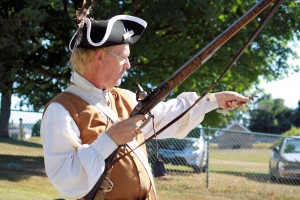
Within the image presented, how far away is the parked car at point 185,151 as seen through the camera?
12.4m

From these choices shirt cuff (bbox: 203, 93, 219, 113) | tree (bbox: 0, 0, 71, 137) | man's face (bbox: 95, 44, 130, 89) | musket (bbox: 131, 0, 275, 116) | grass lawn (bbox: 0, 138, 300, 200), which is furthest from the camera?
tree (bbox: 0, 0, 71, 137)

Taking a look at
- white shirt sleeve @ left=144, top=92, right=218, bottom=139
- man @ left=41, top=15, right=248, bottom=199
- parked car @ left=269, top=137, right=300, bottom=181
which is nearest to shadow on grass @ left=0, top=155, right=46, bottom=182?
parked car @ left=269, top=137, right=300, bottom=181

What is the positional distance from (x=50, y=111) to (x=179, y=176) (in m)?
10.2

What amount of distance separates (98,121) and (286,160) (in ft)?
36.1

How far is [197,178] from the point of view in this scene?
12.8 meters

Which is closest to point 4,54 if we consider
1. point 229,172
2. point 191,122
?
A: point 229,172

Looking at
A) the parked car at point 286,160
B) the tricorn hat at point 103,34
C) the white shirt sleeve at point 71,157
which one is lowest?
the parked car at point 286,160

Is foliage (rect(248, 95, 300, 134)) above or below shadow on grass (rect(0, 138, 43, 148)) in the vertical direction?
below

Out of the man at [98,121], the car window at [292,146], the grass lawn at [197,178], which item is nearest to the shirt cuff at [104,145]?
the man at [98,121]

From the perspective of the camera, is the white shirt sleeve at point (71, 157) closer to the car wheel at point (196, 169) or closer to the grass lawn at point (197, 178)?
the grass lawn at point (197, 178)

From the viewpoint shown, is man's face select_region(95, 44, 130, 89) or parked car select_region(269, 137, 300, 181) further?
parked car select_region(269, 137, 300, 181)

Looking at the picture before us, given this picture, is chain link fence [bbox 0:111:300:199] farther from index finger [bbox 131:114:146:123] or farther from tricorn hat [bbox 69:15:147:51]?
index finger [bbox 131:114:146:123]

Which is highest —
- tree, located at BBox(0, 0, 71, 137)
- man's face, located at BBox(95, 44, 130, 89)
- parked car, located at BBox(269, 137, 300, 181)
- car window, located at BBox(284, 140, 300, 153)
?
man's face, located at BBox(95, 44, 130, 89)

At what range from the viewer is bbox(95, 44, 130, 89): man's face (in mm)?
2896
